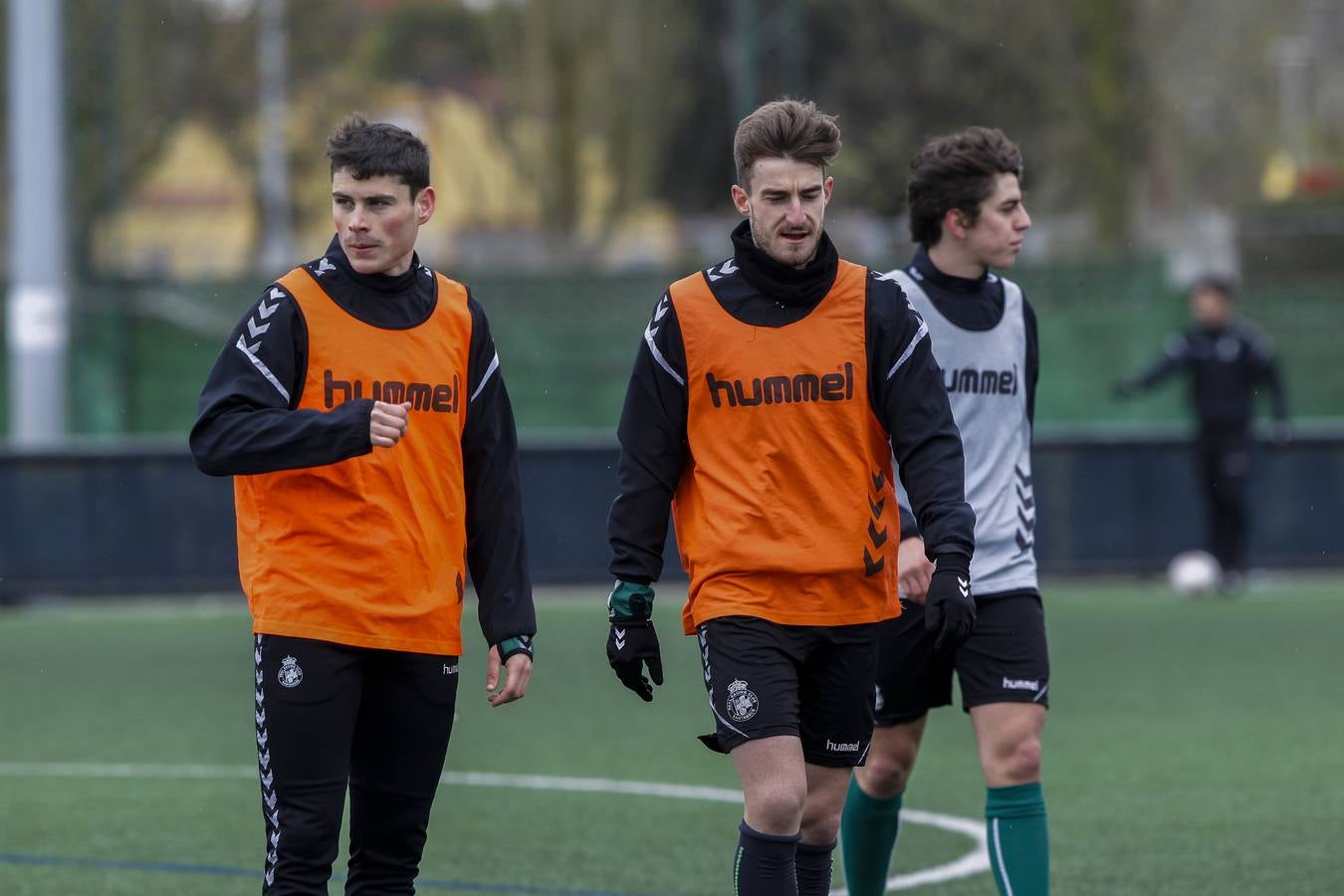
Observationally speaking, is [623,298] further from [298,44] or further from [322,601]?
[322,601]

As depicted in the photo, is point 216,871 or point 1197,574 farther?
point 1197,574

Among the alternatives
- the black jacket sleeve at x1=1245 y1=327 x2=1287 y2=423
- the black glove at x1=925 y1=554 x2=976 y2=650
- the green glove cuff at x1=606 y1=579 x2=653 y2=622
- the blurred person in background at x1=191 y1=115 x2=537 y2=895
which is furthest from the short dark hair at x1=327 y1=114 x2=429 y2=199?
the black jacket sleeve at x1=1245 y1=327 x2=1287 y2=423

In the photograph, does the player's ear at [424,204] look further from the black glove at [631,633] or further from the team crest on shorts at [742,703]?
the team crest on shorts at [742,703]

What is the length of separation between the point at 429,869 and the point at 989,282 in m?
2.75

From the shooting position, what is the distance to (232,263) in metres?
46.5

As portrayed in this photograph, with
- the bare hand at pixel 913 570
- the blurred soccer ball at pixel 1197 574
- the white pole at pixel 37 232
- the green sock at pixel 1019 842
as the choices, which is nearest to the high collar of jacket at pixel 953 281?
the bare hand at pixel 913 570

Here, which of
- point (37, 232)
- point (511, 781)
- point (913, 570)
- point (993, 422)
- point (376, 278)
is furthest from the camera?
point (37, 232)

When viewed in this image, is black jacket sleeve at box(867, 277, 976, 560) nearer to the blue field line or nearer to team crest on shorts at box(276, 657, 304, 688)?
team crest on shorts at box(276, 657, 304, 688)

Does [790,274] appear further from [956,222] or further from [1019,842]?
[1019,842]

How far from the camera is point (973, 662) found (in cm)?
599

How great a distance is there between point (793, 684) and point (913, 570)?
30.8 inches

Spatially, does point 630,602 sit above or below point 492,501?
below

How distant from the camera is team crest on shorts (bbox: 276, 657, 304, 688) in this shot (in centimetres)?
498

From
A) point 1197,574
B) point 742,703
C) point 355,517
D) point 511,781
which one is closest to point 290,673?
point 355,517
